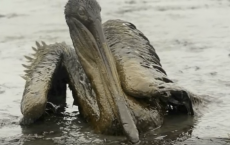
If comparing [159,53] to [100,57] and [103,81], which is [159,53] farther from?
[103,81]

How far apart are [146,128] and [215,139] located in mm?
666

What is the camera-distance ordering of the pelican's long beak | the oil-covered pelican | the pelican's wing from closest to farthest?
1. the pelican's long beak
2. the oil-covered pelican
3. the pelican's wing

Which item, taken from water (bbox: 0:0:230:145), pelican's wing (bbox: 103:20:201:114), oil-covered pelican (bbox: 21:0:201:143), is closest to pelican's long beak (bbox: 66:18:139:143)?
oil-covered pelican (bbox: 21:0:201:143)

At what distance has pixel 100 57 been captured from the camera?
6.83m

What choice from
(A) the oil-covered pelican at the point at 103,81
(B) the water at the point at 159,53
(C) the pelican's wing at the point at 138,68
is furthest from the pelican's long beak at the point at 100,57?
(B) the water at the point at 159,53

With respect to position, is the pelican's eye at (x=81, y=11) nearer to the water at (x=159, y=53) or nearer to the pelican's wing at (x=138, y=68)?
the pelican's wing at (x=138, y=68)

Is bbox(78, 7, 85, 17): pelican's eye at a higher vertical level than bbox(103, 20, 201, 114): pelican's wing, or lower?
higher

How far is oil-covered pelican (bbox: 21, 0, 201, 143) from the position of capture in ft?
21.8

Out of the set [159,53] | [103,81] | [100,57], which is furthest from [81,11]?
[159,53]

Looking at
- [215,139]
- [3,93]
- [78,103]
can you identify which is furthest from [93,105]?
[3,93]

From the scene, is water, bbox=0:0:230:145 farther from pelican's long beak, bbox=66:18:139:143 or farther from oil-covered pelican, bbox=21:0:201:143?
pelican's long beak, bbox=66:18:139:143

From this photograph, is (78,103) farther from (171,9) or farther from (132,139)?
(171,9)

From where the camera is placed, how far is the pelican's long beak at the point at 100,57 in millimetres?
6367

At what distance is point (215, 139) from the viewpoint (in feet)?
21.6
